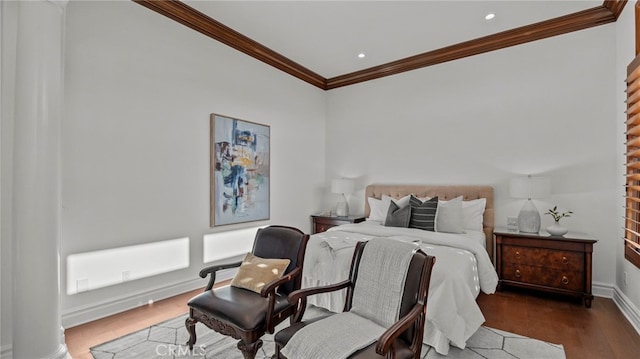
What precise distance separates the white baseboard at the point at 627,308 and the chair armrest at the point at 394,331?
259cm

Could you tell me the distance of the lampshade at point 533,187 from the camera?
3547mm

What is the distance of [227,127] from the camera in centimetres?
413

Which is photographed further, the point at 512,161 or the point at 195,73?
the point at 512,161

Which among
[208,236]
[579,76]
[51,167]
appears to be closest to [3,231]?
[51,167]

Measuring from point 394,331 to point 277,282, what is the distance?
A: 36.1 inches

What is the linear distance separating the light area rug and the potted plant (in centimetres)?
144

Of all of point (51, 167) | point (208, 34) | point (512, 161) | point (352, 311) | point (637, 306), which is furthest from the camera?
point (512, 161)

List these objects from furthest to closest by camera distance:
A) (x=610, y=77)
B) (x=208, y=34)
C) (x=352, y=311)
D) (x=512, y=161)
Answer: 1. (x=512, y=161)
2. (x=208, y=34)
3. (x=610, y=77)
4. (x=352, y=311)

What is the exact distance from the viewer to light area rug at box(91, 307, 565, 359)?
7.63 feet

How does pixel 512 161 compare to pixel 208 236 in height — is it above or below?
above

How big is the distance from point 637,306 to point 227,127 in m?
4.73

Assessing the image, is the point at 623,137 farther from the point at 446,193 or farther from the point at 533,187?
the point at 446,193

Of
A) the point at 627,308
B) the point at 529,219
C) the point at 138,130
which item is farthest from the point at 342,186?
the point at 627,308

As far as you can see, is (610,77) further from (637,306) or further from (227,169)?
(227,169)
